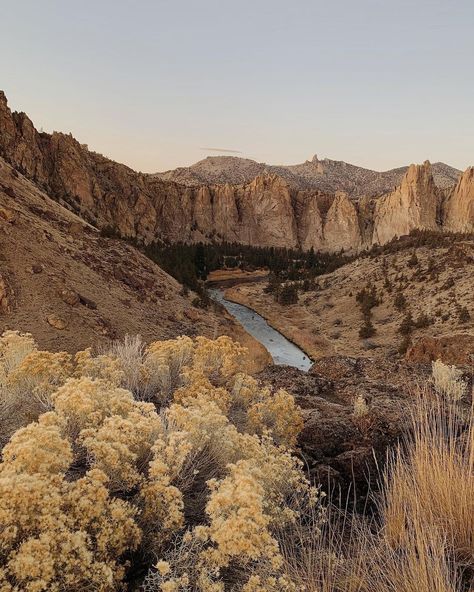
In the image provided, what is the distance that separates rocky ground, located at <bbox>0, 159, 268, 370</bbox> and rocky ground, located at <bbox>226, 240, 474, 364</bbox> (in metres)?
8.65

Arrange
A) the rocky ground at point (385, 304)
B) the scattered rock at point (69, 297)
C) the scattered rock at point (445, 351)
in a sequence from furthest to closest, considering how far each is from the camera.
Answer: the rocky ground at point (385, 304) → the scattered rock at point (69, 297) → the scattered rock at point (445, 351)

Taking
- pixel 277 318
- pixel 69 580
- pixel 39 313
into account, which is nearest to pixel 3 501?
pixel 69 580

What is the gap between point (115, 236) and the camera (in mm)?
23531

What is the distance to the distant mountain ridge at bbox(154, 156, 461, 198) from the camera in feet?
464

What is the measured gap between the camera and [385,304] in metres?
32.1

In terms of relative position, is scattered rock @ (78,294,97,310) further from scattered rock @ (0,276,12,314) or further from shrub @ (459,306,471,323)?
shrub @ (459,306,471,323)

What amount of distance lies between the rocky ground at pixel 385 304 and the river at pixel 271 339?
68 cm

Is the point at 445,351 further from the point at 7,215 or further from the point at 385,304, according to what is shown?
the point at 385,304

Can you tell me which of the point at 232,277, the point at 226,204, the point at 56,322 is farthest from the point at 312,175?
the point at 56,322

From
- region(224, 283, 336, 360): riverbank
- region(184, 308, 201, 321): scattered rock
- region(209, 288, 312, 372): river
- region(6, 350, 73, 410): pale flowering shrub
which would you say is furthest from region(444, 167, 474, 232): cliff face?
region(6, 350, 73, 410): pale flowering shrub

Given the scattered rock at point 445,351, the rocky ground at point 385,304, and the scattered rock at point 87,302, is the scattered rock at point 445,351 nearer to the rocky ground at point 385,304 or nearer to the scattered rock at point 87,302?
the rocky ground at point 385,304

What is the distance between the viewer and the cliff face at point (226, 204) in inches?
2270

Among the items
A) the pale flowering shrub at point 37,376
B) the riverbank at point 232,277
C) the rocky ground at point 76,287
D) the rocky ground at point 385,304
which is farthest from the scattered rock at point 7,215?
the riverbank at point 232,277

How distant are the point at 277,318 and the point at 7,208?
23.3 m
